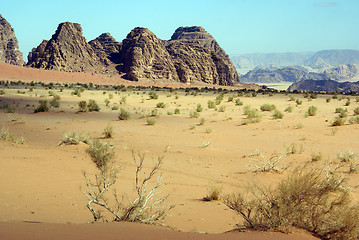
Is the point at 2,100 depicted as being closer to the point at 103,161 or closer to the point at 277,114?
the point at 277,114

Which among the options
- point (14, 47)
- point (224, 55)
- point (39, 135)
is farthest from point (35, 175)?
point (224, 55)

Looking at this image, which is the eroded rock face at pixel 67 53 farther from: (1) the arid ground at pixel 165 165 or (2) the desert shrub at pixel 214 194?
(2) the desert shrub at pixel 214 194

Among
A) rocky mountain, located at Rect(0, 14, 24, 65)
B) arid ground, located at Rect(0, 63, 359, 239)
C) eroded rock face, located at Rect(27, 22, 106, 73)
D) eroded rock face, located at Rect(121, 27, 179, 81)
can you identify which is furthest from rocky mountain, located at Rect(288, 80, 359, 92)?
arid ground, located at Rect(0, 63, 359, 239)

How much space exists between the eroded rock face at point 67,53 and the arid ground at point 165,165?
238 feet

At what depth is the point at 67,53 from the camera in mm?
95188

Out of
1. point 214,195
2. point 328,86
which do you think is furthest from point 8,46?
point 214,195

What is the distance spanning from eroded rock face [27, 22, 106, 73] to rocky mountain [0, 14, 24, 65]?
840 inches

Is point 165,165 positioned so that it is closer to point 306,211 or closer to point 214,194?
point 214,194

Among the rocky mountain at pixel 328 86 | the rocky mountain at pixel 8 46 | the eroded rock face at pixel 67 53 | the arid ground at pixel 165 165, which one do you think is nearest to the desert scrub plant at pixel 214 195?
the arid ground at pixel 165 165

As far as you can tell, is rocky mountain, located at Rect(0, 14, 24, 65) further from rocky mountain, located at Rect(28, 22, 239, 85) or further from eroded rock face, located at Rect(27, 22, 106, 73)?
eroded rock face, located at Rect(27, 22, 106, 73)

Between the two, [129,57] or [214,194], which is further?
[129,57]

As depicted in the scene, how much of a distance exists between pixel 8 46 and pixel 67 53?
3510 cm

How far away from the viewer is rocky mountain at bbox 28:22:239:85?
310ft

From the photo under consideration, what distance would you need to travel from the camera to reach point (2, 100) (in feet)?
103
